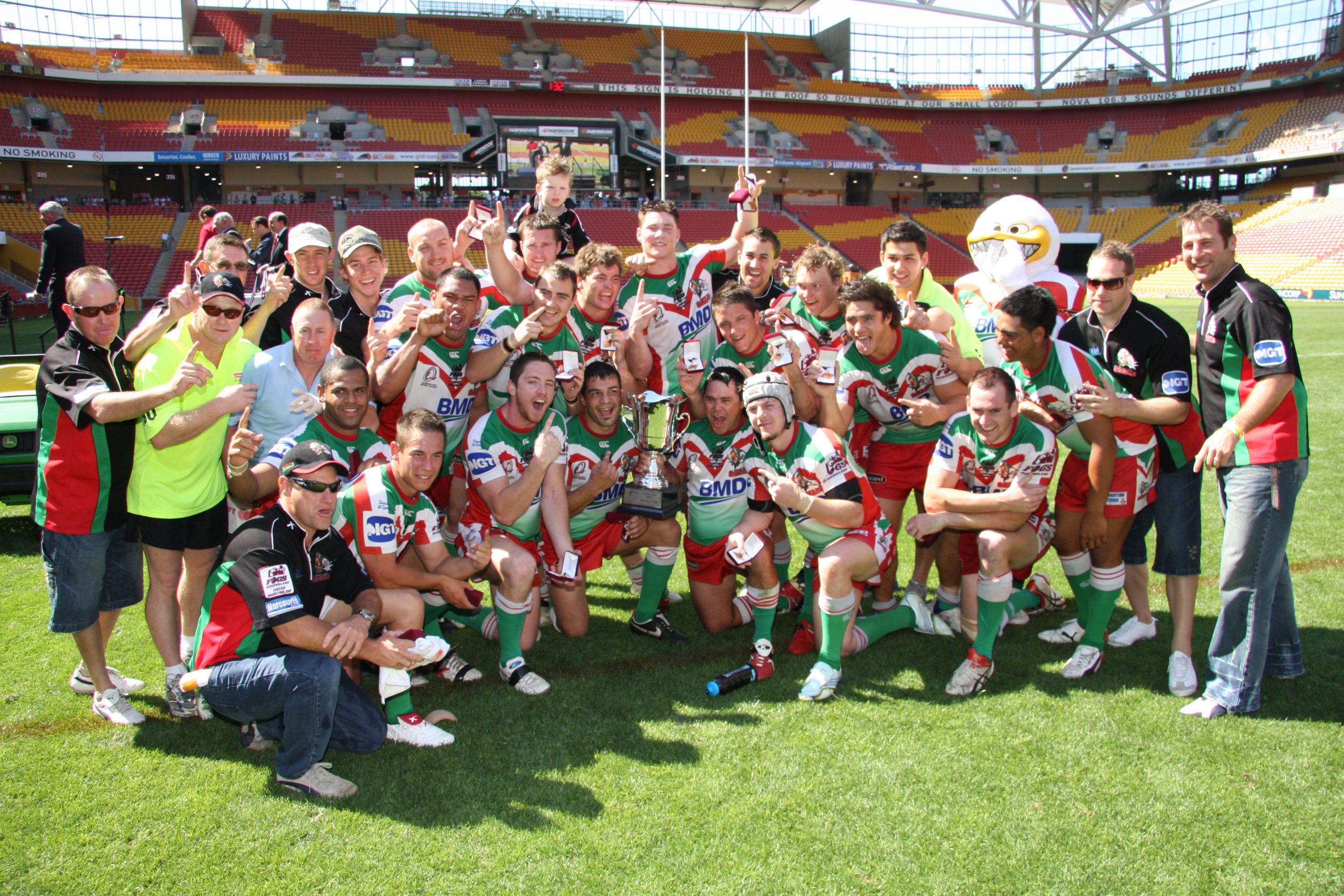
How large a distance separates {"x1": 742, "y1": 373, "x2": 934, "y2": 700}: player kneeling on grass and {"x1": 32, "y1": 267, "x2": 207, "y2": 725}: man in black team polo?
112 inches

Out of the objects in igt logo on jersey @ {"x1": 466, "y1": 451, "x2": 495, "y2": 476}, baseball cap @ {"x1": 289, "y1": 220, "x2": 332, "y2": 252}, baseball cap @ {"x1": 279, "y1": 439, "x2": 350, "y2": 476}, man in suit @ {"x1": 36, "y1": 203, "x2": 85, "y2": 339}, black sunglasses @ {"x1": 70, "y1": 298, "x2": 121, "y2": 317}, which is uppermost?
man in suit @ {"x1": 36, "y1": 203, "x2": 85, "y2": 339}

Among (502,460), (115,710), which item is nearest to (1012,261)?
(502,460)

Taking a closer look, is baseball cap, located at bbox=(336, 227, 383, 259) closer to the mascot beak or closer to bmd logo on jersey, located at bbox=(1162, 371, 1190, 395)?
the mascot beak

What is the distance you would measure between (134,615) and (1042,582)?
610 centimetres

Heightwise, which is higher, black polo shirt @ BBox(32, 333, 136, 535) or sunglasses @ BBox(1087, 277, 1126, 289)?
sunglasses @ BBox(1087, 277, 1126, 289)

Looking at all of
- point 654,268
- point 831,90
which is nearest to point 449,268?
point 654,268

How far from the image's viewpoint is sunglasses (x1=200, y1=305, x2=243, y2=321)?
4266mm

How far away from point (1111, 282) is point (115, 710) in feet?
18.4

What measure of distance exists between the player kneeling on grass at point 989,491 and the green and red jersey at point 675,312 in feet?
6.42

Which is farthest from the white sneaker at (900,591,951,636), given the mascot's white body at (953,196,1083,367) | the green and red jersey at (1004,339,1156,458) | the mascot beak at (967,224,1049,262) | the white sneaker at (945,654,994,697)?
the mascot beak at (967,224,1049,262)

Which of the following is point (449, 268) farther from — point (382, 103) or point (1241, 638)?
point (382, 103)

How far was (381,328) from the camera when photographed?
4.94 metres

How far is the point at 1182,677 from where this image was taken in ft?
14.3

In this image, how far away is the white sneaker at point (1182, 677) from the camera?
4.32 meters
